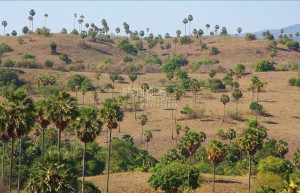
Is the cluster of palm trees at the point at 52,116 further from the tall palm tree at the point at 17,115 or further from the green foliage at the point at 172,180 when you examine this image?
the green foliage at the point at 172,180

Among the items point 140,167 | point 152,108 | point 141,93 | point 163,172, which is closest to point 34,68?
point 141,93

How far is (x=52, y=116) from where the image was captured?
5150 centimetres

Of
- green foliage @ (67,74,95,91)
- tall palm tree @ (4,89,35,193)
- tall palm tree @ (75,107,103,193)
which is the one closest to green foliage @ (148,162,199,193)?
tall palm tree @ (75,107,103,193)

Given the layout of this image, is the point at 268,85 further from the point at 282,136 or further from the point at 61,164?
the point at 61,164

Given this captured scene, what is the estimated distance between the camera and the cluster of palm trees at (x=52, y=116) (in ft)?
151

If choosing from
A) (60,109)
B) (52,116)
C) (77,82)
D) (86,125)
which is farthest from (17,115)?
(77,82)

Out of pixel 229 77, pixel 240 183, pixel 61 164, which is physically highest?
pixel 229 77

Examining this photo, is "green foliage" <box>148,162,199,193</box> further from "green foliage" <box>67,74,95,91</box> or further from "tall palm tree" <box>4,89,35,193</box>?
"green foliage" <box>67,74,95,91</box>

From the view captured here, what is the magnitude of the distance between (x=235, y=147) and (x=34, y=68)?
122 meters

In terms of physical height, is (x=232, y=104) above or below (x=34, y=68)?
below

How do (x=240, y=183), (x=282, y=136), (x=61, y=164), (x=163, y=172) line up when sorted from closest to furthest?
(x=61, y=164) → (x=163, y=172) → (x=240, y=183) → (x=282, y=136)

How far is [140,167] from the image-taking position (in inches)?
3620

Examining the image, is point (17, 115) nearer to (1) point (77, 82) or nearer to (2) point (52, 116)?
(2) point (52, 116)

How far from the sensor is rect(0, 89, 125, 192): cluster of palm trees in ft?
151
